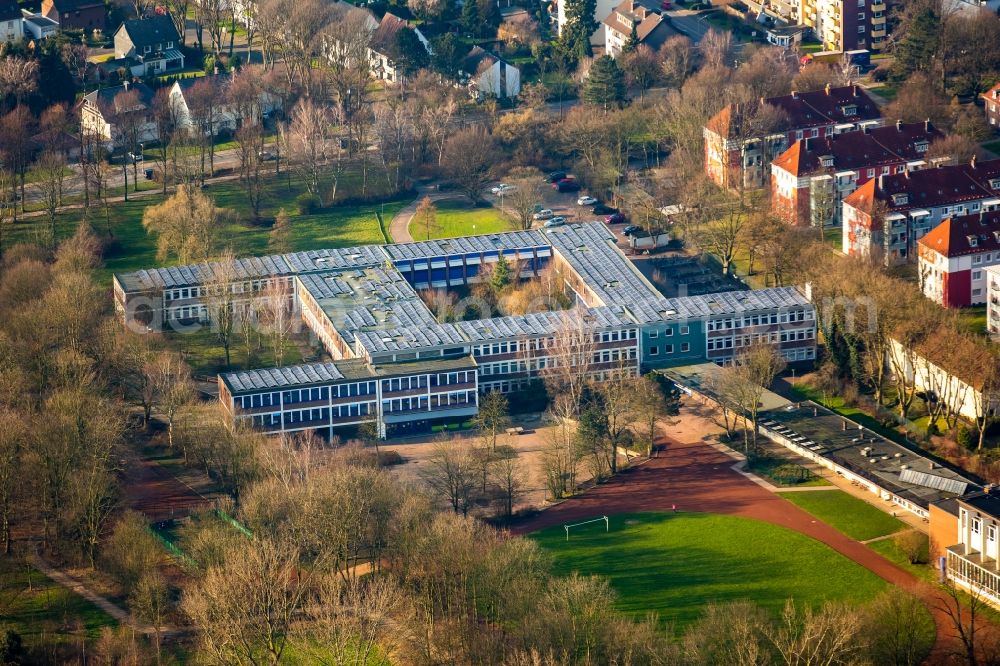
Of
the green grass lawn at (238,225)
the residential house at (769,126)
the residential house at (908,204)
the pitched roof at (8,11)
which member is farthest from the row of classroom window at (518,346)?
the pitched roof at (8,11)

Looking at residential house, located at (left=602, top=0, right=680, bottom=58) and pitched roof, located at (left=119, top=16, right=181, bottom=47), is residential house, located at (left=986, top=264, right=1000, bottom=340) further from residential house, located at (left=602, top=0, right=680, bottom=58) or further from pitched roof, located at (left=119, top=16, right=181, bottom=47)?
pitched roof, located at (left=119, top=16, right=181, bottom=47)

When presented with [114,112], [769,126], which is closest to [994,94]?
[769,126]

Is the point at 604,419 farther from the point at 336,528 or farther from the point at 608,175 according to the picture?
the point at 608,175

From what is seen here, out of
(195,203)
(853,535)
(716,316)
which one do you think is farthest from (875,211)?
(195,203)

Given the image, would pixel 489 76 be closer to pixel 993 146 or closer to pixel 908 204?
pixel 993 146

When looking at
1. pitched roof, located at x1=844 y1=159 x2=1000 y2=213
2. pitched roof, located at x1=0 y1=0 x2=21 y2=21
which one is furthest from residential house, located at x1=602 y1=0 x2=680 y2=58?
pitched roof, located at x1=0 y1=0 x2=21 y2=21

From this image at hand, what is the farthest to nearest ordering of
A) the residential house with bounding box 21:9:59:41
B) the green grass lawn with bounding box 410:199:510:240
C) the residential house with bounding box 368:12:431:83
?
the residential house with bounding box 21:9:59:41
the residential house with bounding box 368:12:431:83
the green grass lawn with bounding box 410:199:510:240
